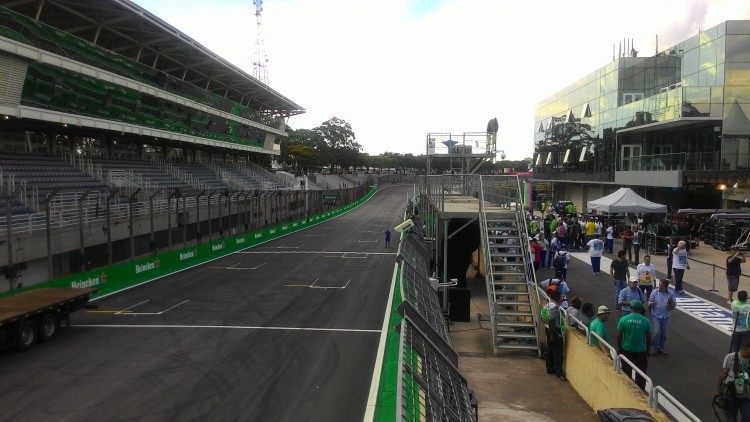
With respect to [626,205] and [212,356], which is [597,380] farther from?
[626,205]

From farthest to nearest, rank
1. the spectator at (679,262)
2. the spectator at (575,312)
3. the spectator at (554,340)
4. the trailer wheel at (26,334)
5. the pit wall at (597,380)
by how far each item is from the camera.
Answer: the spectator at (679,262) < the trailer wheel at (26,334) < the spectator at (575,312) < the spectator at (554,340) < the pit wall at (597,380)

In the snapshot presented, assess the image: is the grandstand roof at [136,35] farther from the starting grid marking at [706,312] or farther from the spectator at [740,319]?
the spectator at [740,319]

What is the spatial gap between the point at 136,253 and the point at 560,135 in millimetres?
48087

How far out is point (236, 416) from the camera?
8.27 m

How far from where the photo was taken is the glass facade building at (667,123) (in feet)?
98.6

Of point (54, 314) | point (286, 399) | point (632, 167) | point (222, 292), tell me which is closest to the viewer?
point (286, 399)

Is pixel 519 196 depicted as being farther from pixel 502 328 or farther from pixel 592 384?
pixel 592 384

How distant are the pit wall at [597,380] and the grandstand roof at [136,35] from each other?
33.2 m

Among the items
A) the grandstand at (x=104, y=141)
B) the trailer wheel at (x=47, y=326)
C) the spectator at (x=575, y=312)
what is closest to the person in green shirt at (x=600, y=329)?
the spectator at (x=575, y=312)

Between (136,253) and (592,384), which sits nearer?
(592,384)

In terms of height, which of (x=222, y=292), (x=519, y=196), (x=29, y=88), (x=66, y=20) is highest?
(x=66, y=20)

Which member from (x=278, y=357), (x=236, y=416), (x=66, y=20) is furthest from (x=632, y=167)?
(x=66, y=20)

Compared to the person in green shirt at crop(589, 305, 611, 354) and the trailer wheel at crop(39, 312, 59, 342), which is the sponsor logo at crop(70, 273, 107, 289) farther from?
the person in green shirt at crop(589, 305, 611, 354)

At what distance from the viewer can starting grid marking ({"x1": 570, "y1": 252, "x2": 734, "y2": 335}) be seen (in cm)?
1225
